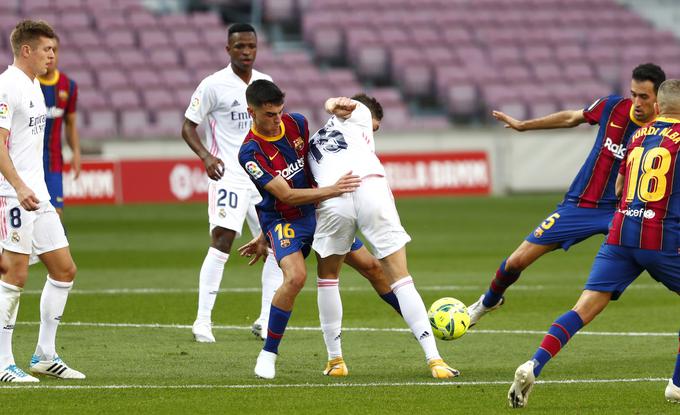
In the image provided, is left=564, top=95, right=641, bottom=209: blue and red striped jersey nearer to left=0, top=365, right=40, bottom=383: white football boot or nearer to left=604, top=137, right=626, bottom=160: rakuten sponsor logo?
Answer: left=604, top=137, right=626, bottom=160: rakuten sponsor logo

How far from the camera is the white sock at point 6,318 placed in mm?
7582

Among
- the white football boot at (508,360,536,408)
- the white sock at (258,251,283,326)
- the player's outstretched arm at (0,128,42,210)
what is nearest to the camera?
the white football boot at (508,360,536,408)

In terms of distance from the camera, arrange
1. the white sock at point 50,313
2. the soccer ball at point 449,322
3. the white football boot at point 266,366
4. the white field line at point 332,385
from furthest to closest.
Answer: the soccer ball at point 449,322 → the white sock at point 50,313 → the white football boot at point 266,366 → the white field line at point 332,385

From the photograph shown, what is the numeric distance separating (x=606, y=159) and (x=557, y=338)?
284cm

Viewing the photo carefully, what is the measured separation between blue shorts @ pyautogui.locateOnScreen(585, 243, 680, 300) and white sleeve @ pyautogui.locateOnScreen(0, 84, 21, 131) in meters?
3.66

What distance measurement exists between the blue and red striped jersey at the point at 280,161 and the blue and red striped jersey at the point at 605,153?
2461mm

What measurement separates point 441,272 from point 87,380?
7237 millimetres

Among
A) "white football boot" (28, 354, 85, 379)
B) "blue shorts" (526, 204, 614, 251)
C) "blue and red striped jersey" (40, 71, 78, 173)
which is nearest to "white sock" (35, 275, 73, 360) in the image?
"white football boot" (28, 354, 85, 379)

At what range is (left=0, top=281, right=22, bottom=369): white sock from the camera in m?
7.58

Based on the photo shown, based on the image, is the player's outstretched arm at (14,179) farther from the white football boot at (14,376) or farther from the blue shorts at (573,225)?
the blue shorts at (573,225)

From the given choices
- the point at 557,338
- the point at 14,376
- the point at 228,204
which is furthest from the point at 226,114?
the point at 557,338

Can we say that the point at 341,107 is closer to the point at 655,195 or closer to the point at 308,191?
the point at 308,191

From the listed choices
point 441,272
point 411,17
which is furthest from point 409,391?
point 411,17

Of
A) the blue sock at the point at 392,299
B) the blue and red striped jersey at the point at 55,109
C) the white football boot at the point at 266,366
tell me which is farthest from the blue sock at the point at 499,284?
the blue and red striped jersey at the point at 55,109
